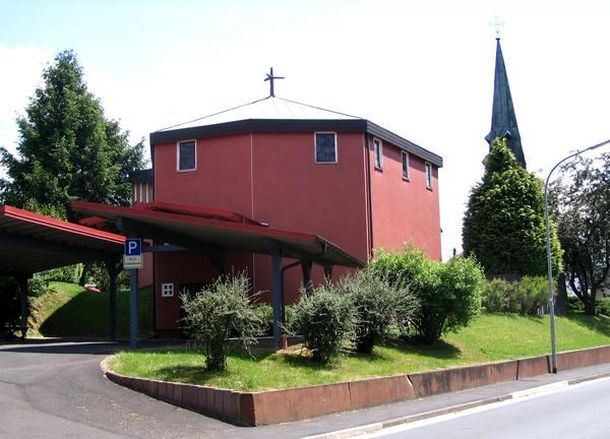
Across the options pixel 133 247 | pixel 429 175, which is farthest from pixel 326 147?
pixel 133 247

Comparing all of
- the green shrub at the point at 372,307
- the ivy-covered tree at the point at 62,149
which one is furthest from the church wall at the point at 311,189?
the ivy-covered tree at the point at 62,149

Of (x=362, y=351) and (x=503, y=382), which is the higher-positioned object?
(x=362, y=351)

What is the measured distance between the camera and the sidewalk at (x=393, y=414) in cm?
1138

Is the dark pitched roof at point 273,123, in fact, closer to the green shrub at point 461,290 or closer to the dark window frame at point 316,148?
the dark window frame at point 316,148

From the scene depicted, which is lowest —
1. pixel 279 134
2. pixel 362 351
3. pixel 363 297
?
pixel 362 351

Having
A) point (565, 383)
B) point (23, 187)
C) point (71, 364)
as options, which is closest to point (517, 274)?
point (565, 383)

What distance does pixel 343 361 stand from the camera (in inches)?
650

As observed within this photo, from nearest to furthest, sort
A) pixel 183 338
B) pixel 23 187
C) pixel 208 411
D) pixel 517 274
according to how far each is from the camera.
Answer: pixel 208 411 → pixel 183 338 → pixel 517 274 → pixel 23 187

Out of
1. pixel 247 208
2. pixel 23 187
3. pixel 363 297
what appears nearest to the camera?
pixel 363 297

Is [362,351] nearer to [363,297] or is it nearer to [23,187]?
[363,297]

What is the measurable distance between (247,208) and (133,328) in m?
9.17

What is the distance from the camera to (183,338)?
79.8 feet

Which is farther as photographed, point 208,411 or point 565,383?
point 565,383

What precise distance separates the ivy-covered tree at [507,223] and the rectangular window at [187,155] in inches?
679
